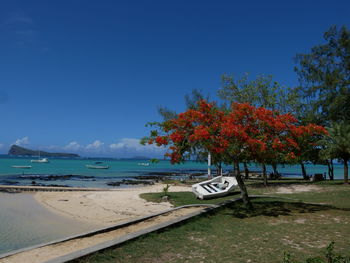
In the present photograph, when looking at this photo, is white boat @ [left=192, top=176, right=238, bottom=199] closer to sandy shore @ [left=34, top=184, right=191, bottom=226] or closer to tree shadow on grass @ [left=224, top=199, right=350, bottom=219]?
sandy shore @ [left=34, top=184, right=191, bottom=226]

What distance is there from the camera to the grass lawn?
6.67 meters

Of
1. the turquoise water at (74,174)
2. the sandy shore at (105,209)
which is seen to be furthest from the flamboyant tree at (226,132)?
the turquoise water at (74,174)

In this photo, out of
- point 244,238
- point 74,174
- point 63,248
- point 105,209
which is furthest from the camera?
point 74,174

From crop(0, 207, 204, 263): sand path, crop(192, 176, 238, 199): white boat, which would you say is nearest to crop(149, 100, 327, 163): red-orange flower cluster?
crop(0, 207, 204, 263): sand path

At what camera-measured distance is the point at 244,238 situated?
824 cm

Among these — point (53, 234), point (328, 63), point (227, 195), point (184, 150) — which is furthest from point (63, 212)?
point (328, 63)

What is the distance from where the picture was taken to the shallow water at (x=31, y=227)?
34.1 ft

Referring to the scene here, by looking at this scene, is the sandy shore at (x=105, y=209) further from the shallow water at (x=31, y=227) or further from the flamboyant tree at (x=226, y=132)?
the flamboyant tree at (x=226, y=132)

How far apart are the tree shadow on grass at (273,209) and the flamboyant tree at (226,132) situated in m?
0.67

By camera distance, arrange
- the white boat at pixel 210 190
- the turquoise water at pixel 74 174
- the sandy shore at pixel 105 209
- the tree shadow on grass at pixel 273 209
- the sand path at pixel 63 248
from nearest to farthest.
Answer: the sand path at pixel 63 248 < the tree shadow on grass at pixel 273 209 < the sandy shore at pixel 105 209 < the white boat at pixel 210 190 < the turquoise water at pixel 74 174

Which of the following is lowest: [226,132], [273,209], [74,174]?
[74,174]

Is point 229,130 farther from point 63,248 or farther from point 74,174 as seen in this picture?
point 74,174

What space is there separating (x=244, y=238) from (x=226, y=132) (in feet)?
13.7

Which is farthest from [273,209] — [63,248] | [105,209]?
[105,209]
